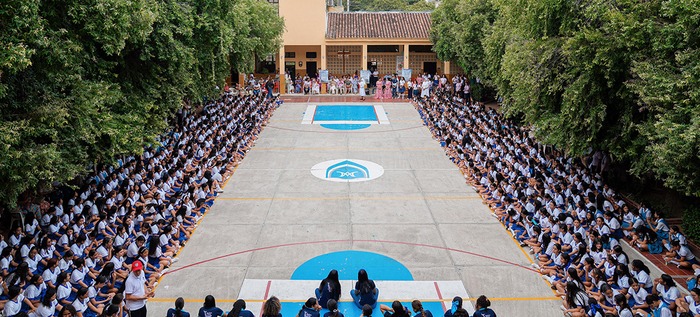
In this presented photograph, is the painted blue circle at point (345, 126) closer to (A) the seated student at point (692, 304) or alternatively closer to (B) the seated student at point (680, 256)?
(B) the seated student at point (680, 256)

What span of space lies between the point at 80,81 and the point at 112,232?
333 centimetres

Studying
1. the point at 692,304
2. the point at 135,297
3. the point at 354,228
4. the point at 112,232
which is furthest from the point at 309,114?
the point at 692,304

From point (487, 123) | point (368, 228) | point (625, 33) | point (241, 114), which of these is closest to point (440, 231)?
point (368, 228)

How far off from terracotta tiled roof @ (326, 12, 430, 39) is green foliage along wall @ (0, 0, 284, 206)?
2357 cm

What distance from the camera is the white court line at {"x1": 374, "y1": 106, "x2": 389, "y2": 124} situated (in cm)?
2821

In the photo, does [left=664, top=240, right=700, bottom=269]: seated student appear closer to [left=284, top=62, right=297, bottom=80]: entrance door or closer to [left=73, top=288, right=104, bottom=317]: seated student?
[left=73, top=288, right=104, bottom=317]: seated student

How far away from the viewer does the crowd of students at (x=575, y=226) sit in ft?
31.8

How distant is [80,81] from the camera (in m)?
11.3

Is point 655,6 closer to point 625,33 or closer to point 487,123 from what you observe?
point 625,33

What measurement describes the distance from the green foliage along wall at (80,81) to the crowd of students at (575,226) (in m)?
8.72

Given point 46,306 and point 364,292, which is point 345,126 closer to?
point 364,292

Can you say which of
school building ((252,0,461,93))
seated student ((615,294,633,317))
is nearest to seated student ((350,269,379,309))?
seated student ((615,294,633,317))

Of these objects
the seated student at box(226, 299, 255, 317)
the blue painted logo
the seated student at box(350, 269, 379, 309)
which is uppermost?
the seated student at box(226, 299, 255, 317)

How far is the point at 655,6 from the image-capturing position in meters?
11.1
